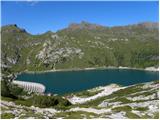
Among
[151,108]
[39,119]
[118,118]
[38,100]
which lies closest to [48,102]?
[38,100]

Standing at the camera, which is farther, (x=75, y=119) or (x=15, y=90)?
(x=15, y=90)

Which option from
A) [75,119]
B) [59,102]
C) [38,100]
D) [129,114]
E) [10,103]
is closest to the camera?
[75,119]

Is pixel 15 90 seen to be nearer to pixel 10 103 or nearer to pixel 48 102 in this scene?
pixel 48 102

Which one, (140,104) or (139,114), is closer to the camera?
(139,114)

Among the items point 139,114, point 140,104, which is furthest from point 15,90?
point 139,114

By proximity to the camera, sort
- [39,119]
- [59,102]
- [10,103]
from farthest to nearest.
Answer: [59,102] < [10,103] < [39,119]

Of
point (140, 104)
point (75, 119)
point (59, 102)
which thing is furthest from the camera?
point (59, 102)

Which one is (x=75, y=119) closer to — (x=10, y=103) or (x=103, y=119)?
(x=103, y=119)

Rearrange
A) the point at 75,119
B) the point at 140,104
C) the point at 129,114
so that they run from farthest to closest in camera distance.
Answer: the point at 140,104
the point at 129,114
the point at 75,119
